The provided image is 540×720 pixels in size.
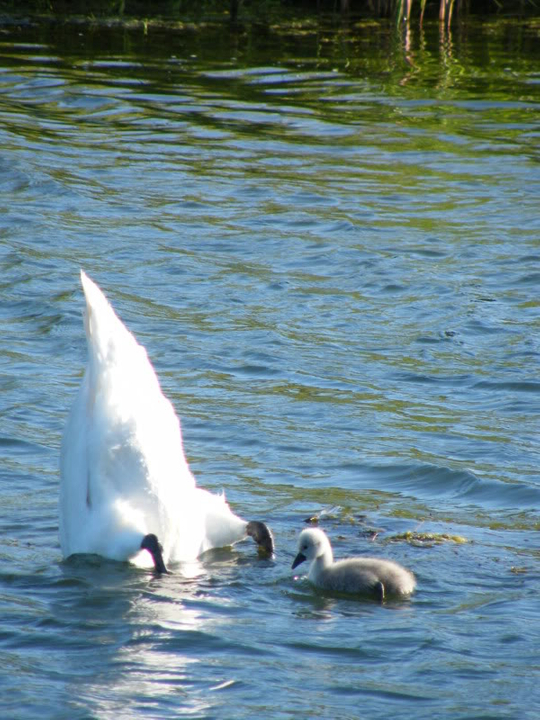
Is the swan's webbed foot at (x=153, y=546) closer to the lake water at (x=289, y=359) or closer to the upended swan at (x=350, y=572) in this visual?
the lake water at (x=289, y=359)

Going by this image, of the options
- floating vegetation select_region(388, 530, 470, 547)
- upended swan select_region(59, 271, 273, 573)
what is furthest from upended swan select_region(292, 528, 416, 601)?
upended swan select_region(59, 271, 273, 573)

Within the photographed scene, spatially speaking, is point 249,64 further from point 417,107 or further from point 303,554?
point 303,554

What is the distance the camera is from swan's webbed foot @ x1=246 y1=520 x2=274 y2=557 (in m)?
5.90

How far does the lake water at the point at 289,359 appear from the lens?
193 inches

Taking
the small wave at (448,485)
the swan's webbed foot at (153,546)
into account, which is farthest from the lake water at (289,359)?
the swan's webbed foot at (153,546)

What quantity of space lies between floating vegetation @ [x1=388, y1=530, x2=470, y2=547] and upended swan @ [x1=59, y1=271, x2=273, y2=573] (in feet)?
3.69

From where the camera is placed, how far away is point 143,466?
18.0 feet

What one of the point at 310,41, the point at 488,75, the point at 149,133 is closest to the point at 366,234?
the point at 149,133

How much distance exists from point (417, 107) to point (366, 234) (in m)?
5.90

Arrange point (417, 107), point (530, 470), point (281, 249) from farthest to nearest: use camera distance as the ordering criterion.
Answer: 1. point (417, 107)
2. point (281, 249)
3. point (530, 470)

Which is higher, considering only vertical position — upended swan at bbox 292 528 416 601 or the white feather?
the white feather

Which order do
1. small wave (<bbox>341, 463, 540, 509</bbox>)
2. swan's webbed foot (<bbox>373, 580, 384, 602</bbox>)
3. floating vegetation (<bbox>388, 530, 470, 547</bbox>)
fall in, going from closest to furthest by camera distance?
swan's webbed foot (<bbox>373, 580, 384, 602</bbox>)
floating vegetation (<bbox>388, 530, 470, 547</bbox>)
small wave (<bbox>341, 463, 540, 509</bbox>)

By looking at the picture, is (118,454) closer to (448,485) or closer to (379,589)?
(379,589)

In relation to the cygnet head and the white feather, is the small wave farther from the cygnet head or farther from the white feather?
the white feather
